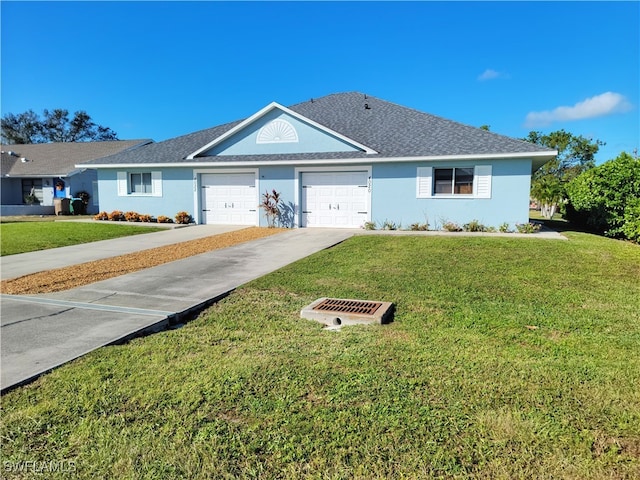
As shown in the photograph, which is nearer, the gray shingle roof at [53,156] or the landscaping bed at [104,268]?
the landscaping bed at [104,268]

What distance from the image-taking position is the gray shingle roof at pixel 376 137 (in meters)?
14.3

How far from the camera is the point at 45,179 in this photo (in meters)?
26.5

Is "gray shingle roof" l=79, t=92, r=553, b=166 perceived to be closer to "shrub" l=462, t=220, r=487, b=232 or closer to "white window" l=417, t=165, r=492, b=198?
"white window" l=417, t=165, r=492, b=198

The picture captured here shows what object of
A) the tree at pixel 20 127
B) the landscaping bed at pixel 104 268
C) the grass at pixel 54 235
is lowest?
the landscaping bed at pixel 104 268

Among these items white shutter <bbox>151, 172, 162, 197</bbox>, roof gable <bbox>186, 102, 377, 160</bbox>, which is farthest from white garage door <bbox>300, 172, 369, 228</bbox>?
white shutter <bbox>151, 172, 162, 197</bbox>

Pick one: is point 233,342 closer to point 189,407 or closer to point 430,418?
point 189,407

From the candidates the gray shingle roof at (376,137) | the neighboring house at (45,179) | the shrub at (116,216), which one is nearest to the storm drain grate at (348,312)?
the gray shingle roof at (376,137)

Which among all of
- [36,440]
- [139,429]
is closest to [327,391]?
[139,429]

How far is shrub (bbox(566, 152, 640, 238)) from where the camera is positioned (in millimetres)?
12875

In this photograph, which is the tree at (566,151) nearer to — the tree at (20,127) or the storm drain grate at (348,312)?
the storm drain grate at (348,312)

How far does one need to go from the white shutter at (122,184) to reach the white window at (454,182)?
13.7 meters

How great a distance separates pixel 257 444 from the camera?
262 centimetres

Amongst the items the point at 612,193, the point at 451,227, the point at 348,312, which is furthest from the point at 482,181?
the point at 348,312

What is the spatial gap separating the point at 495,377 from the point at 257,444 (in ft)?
6.96
